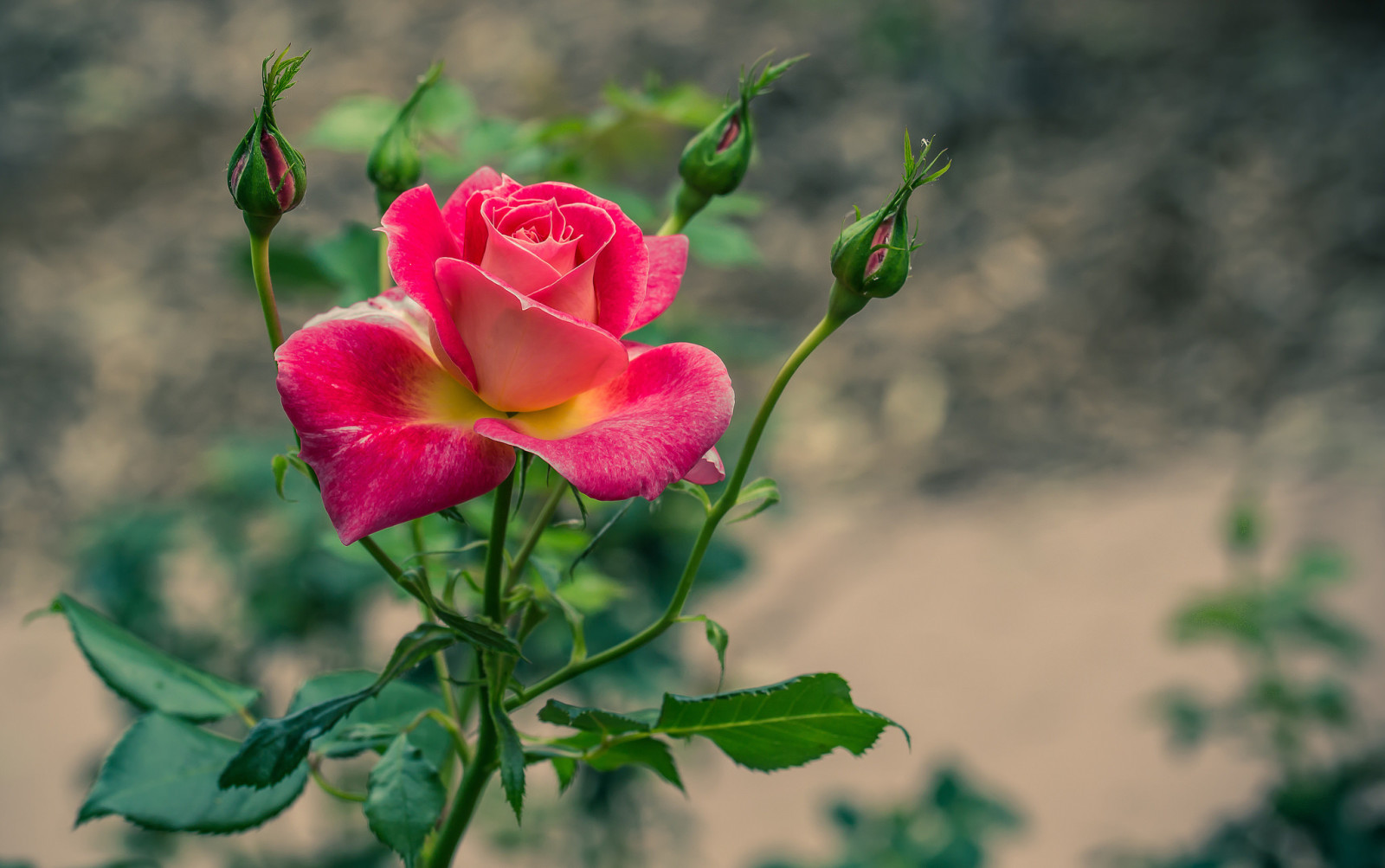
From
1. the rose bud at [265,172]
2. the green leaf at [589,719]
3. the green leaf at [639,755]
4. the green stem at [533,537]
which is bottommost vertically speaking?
the green leaf at [639,755]

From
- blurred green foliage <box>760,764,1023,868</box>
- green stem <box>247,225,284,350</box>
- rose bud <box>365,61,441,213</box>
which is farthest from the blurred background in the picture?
green stem <box>247,225,284,350</box>

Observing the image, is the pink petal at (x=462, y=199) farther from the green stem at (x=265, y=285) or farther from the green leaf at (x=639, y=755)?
the green leaf at (x=639, y=755)

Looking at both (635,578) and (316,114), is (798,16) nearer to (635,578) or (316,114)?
(316,114)

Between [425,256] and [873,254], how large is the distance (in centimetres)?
13

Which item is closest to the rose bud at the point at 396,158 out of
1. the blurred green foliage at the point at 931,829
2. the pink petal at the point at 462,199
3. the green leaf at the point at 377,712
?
the pink petal at the point at 462,199

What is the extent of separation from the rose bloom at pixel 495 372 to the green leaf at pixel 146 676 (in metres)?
0.20

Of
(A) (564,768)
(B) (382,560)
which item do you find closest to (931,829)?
(A) (564,768)

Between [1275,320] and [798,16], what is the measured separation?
5.38 feet

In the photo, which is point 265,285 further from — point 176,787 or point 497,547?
point 176,787

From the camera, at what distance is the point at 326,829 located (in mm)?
1615

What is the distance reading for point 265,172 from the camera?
0.97ft

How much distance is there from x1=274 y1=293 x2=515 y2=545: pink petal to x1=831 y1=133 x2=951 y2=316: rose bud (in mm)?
113

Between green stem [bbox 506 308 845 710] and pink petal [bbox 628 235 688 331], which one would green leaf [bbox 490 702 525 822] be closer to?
green stem [bbox 506 308 845 710]

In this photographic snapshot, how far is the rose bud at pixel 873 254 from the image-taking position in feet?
1.02
